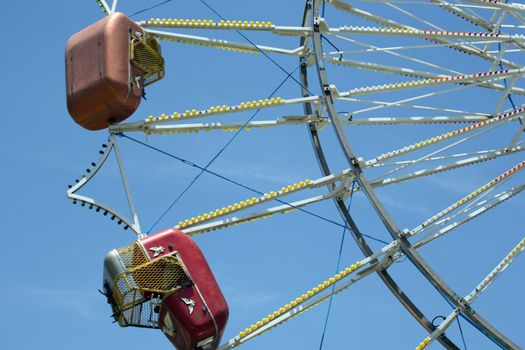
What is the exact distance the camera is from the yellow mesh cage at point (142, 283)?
80.5 feet

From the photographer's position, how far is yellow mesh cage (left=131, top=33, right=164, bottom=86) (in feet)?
88.3

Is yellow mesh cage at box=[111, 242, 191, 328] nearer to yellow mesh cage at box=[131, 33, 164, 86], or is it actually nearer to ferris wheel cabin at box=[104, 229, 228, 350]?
ferris wheel cabin at box=[104, 229, 228, 350]

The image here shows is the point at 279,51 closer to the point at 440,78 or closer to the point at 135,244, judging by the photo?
the point at 440,78

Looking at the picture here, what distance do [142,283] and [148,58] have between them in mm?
4970

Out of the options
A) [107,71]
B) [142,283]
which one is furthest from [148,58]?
[142,283]

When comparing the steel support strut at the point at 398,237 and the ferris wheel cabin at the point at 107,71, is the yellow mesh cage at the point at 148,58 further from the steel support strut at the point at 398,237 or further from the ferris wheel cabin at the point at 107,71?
the steel support strut at the point at 398,237

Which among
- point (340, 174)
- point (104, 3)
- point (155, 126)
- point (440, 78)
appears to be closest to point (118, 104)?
point (155, 126)

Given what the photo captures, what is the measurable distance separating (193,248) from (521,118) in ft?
24.2

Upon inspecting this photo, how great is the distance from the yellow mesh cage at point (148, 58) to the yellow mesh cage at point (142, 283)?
3957mm

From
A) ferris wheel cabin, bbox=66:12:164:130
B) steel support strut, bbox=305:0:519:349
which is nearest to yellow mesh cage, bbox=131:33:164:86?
ferris wheel cabin, bbox=66:12:164:130

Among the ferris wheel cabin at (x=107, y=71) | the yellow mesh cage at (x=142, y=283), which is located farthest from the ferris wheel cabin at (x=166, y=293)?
the ferris wheel cabin at (x=107, y=71)

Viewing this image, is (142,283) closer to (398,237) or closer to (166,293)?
(166,293)

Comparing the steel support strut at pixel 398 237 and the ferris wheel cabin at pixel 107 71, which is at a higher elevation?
the ferris wheel cabin at pixel 107 71

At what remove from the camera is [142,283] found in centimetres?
2459
